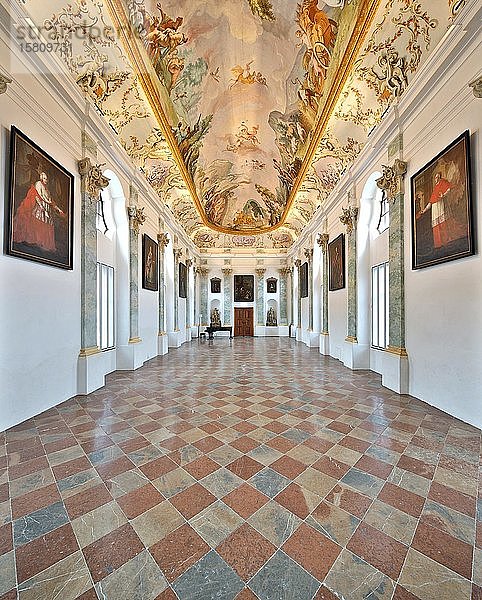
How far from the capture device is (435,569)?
2.04 meters

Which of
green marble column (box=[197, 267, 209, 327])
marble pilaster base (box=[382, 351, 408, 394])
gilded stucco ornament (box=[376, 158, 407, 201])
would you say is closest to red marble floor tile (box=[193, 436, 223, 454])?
marble pilaster base (box=[382, 351, 408, 394])

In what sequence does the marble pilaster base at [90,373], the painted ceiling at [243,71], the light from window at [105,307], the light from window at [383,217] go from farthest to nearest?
the light from window at [105,307] < the light from window at [383,217] < the marble pilaster base at [90,373] < the painted ceiling at [243,71]

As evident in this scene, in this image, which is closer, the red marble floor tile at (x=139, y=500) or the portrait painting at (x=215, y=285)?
the red marble floor tile at (x=139, y=500)

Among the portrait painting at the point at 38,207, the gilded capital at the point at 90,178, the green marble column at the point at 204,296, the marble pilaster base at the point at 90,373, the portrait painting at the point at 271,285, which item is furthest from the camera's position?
the portrait painting at the point at 271,285

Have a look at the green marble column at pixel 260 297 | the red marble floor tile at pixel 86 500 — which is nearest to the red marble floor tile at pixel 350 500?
the red marble floor tile at pixel 86 500

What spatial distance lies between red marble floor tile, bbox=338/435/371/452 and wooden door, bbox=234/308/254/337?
69.0 ft

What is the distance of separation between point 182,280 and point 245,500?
16163mm

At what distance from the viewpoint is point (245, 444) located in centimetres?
402

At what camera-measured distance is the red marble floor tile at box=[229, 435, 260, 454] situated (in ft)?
12.7

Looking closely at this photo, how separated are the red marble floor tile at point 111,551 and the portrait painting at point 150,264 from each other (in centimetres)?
907

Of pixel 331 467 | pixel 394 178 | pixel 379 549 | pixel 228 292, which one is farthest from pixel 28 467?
pixel 228 292

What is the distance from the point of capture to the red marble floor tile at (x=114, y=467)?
3.28 m

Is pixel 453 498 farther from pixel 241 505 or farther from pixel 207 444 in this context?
pixel 207 444

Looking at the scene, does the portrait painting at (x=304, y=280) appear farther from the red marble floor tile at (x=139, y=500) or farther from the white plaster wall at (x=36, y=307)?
the red marble floor tile at (x=139, y=500)
